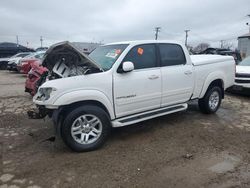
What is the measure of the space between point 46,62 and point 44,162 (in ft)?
6.25

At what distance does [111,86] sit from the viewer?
4.47 metres

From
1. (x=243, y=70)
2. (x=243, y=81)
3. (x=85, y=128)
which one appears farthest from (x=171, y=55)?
(x=243, y=70)

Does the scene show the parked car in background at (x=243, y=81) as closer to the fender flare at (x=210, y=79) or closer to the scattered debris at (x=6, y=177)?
the fender flare at (x=210, y=79)

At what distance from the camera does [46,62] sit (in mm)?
4914

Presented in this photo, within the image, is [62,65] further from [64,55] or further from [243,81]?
[243,81]

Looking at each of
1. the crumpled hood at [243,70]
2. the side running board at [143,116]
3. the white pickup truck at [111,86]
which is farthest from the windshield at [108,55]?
the crumpled hood at [243,70]

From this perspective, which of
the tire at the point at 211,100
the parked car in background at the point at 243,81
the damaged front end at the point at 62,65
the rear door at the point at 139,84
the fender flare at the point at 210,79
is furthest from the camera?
the parked car in background at the point at 243,81

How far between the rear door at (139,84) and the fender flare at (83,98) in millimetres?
189

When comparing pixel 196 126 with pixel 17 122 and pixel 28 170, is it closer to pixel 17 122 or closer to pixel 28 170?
pixel 28 170

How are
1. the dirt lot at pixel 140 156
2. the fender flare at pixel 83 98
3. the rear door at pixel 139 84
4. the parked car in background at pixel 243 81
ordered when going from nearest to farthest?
the dirt lot at pixel 140 156 → the fender flare at pixel 83 98 → the rear door at pixel 139 84 → the parked car in background at pixel 243 81

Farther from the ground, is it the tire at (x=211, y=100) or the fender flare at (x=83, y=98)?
the fender flare at (x=83, y=98)

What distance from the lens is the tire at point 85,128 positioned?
4.15m

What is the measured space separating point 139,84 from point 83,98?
1.15 metres

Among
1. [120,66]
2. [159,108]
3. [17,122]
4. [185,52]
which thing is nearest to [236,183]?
[159,108]
